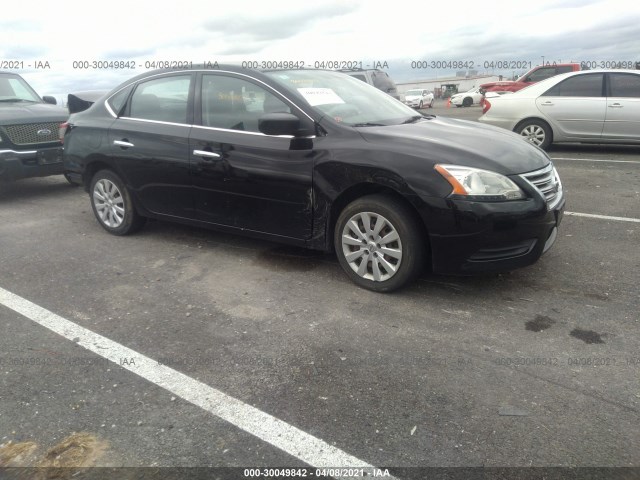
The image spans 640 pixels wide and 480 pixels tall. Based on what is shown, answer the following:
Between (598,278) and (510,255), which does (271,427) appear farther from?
(598,278)

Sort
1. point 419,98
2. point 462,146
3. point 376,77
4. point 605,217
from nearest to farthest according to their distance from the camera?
point 462,146, point 605,217, point 376,77, point 419,98

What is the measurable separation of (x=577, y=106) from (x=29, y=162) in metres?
8.94

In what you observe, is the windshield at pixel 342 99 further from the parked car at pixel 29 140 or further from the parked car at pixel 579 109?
the parked car at pixel 579 109

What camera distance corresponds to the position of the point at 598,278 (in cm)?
402

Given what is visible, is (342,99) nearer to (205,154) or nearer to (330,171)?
(330,171)

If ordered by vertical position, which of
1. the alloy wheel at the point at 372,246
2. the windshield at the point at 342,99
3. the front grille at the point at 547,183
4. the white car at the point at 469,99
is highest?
the white car at the point at 469,99

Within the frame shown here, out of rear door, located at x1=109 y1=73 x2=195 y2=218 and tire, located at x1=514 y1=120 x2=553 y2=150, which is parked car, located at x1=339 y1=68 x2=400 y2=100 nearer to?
tire, located at x1=514 y1=120 x2=553 y2=150

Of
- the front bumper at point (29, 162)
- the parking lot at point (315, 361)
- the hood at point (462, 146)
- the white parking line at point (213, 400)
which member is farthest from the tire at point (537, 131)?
the white parking line at point (213, 400)

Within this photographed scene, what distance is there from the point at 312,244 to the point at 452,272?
3.72 ft

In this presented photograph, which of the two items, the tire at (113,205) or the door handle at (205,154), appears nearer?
the door handle at (205,154)

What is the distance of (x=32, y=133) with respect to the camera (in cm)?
738

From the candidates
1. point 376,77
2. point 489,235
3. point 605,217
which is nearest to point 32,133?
point 489,235

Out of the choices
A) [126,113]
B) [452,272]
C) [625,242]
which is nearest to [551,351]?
[452,272]

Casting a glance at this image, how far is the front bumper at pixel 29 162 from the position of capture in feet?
23.2
